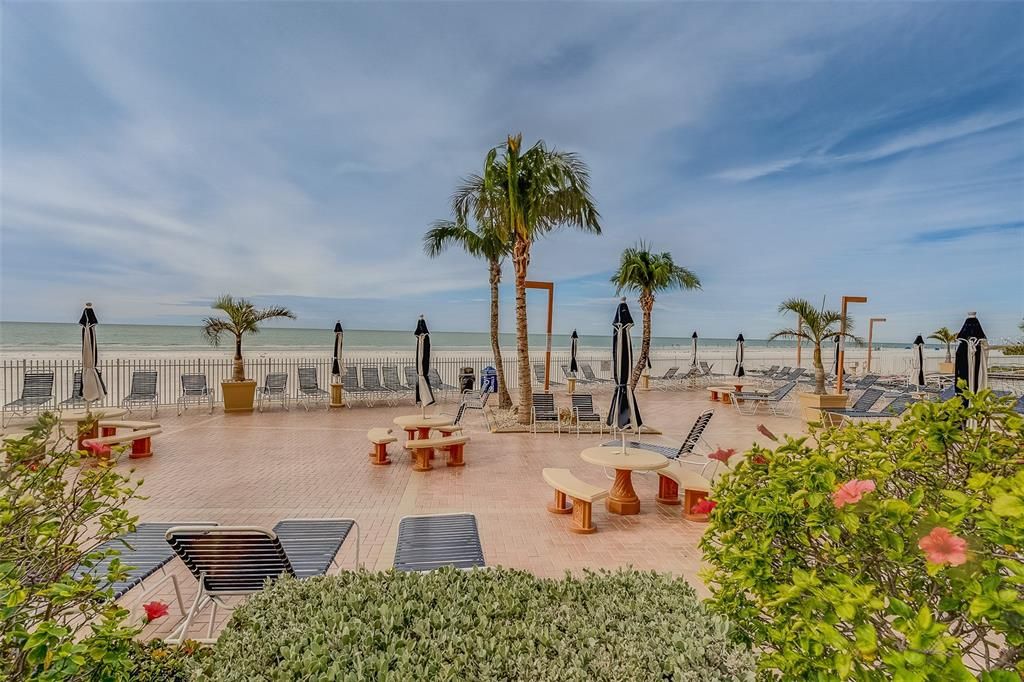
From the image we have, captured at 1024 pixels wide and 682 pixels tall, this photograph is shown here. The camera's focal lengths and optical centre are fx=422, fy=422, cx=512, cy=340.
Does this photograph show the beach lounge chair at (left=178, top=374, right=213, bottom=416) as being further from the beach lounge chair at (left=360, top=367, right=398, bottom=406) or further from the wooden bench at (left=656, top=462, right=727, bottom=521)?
the wooden bench at (left=656, top=462, right=727, bottom=521)

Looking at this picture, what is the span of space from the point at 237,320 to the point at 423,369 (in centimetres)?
760

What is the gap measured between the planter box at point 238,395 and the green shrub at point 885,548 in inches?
527

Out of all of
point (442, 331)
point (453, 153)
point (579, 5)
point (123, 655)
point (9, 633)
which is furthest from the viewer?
point (442, 331)

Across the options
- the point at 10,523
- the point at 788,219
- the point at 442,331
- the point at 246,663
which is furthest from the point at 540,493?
the point at 442,331

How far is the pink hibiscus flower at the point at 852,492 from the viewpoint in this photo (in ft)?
4.33

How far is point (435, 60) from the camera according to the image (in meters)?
11.3

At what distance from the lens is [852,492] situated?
133cm

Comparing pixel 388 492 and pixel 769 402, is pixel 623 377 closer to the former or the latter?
pixel 388 492

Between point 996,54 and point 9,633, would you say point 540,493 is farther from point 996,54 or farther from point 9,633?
point 996,54

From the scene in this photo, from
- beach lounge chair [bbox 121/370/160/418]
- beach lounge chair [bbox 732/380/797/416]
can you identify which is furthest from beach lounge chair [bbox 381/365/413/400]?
beach lounge chair [bbox 732/380/797/416]

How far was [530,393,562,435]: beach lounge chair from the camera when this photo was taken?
995 centimetres

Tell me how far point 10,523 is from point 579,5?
1234 centimetres

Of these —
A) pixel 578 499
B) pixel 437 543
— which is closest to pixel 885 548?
pixel 437 543

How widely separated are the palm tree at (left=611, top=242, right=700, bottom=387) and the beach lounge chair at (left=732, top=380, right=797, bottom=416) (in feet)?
11.4
